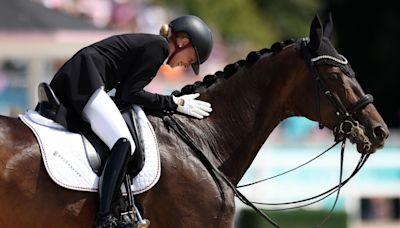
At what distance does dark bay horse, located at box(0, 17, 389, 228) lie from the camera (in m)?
7.70

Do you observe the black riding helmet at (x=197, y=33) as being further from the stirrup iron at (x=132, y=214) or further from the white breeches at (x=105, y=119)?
the stirrup iron at (x=132, y=214)

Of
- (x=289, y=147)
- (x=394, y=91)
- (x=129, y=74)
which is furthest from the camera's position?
(x=394, y=91)

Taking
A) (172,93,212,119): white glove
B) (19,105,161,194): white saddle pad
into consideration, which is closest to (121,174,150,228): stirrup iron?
(19,105,161,194): white saddle pad

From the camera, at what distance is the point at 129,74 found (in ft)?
25.4

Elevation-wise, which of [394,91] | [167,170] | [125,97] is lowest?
[394,91]

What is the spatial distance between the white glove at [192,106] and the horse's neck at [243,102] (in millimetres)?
110

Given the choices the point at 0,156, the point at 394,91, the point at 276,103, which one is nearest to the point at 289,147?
the point at 276,103

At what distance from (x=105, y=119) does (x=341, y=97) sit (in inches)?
74.4

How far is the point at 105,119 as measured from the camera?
756cm

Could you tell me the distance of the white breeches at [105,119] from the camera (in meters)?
7.56

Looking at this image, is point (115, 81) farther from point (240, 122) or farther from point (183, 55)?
point (240, 122)

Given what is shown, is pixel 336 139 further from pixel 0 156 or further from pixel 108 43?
pixel 0 156

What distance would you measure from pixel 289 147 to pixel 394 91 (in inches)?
847

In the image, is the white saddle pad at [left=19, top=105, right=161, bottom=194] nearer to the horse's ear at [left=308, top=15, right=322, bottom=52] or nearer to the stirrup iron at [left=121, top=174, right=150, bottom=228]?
the stirrup iron at [left=121, top=174, right=150, bottom=228]
